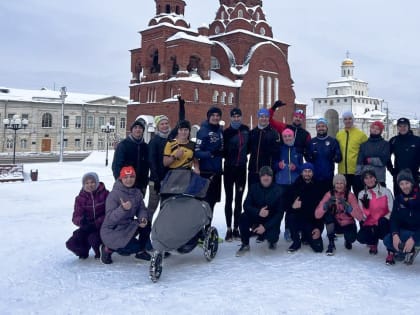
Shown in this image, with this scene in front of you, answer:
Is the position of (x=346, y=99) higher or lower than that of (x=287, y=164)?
higher

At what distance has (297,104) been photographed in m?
39.4

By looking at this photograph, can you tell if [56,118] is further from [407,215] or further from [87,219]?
[407,215]

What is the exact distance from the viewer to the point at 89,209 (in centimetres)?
461

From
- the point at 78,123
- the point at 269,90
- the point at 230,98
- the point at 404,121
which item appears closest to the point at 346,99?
the point at 269,90

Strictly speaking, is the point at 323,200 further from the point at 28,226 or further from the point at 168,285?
the point at 28,226

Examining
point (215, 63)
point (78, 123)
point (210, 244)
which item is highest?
point (215, 63)

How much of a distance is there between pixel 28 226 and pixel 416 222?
6.08m

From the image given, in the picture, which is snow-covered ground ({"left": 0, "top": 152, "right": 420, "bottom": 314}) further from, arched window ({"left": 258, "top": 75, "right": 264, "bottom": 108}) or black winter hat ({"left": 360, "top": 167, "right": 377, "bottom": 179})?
arched window ({"left": 258, "top": 75, "right": 264, "bottom": 108})

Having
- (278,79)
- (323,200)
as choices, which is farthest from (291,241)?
(278,79)

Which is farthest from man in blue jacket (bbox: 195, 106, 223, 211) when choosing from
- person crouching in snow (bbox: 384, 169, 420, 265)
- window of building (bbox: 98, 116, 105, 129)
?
window of building (bbox: 98, 116, 105, 129)

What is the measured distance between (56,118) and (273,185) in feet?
143

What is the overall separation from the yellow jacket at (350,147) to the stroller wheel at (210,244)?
7.84 ft

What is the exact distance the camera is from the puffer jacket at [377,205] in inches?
189

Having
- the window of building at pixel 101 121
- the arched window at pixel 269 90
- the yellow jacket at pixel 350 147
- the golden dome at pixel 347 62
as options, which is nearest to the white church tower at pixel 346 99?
the golden dome at pixel 347 62
